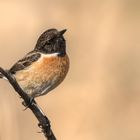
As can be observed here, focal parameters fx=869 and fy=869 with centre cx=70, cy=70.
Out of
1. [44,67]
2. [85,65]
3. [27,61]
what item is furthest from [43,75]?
[85,65]

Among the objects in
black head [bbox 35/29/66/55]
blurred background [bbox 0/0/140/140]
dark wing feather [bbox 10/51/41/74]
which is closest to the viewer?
black head [bbox 35/29/66/55]

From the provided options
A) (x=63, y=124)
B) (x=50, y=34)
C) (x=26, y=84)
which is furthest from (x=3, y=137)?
(x=63, y=124)

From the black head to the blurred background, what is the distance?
3.11ft

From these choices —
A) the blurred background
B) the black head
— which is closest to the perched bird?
the black head

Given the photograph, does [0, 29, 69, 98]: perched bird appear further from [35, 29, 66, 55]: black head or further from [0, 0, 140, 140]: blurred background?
[0, 0, 140, 140]: blurred background

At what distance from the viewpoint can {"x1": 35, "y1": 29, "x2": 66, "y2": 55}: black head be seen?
20.3ft

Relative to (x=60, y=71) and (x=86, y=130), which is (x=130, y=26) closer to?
(x=86, y=130)

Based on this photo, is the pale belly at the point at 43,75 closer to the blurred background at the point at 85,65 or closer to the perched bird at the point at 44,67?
the perched bird at the point at 44,67

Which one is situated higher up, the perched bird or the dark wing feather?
the dark wing feather

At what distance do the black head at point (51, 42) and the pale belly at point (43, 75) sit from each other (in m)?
0.06

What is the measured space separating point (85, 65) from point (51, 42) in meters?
2.48

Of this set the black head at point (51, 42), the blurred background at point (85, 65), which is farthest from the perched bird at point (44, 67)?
the blurred background at point (85, 65)

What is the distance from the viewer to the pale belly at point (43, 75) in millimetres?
6258

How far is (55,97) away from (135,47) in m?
1.31
